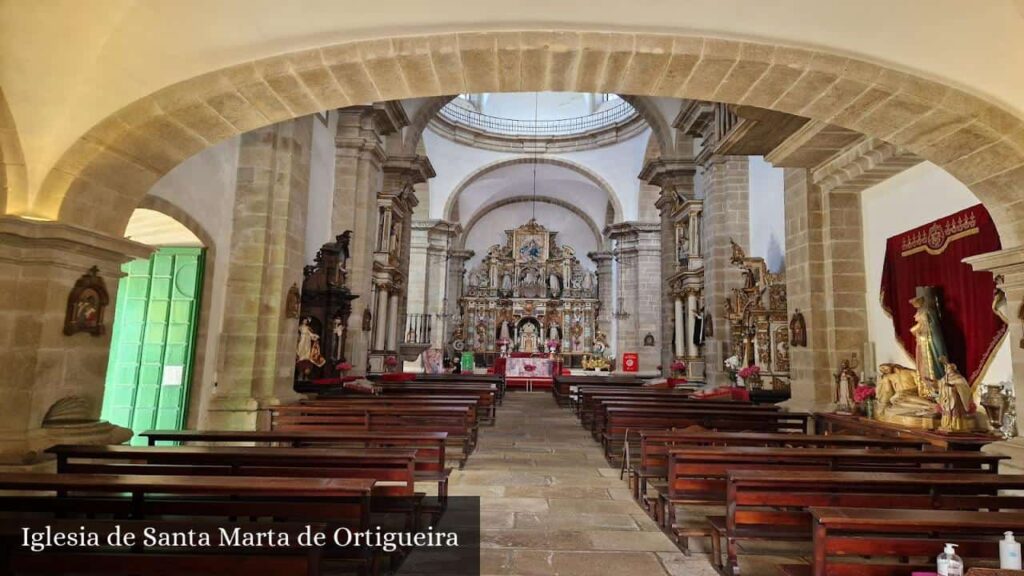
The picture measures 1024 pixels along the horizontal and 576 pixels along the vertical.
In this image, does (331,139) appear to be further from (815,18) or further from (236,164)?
(815,18)

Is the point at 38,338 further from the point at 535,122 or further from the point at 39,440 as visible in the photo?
the point at 535,122

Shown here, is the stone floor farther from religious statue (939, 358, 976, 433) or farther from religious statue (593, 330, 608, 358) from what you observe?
religious statue (593, 330, 608, 358)

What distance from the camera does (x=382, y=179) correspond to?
12.9 m

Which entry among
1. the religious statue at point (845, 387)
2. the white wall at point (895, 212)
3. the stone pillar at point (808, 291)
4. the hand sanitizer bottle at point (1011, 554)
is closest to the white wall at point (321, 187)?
the stone pillar at point (808, 291)

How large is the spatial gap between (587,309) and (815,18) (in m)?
21.5

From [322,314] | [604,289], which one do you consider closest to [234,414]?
[322,314]

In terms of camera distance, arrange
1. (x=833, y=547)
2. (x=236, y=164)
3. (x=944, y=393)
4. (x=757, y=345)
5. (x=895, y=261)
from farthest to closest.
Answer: (x=757, y=345) → (x=236, y=164) → (x=895, y=261) → (x=944, y=393) → (x=833, y=547)

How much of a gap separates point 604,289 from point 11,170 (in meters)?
22.8

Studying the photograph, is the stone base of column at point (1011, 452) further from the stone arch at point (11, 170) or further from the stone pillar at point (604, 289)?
the stone pillar at point (604, 289)

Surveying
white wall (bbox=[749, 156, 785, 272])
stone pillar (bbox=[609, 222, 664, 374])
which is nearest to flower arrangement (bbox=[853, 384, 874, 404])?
white wall (bbox=[749, 156, 785, 272])

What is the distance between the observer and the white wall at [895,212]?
5648 millimetres

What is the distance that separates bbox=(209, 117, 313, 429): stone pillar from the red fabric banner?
24.3ft

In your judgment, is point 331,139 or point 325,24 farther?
point 331,139

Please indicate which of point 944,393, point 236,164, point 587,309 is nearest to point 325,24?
point 236,164
